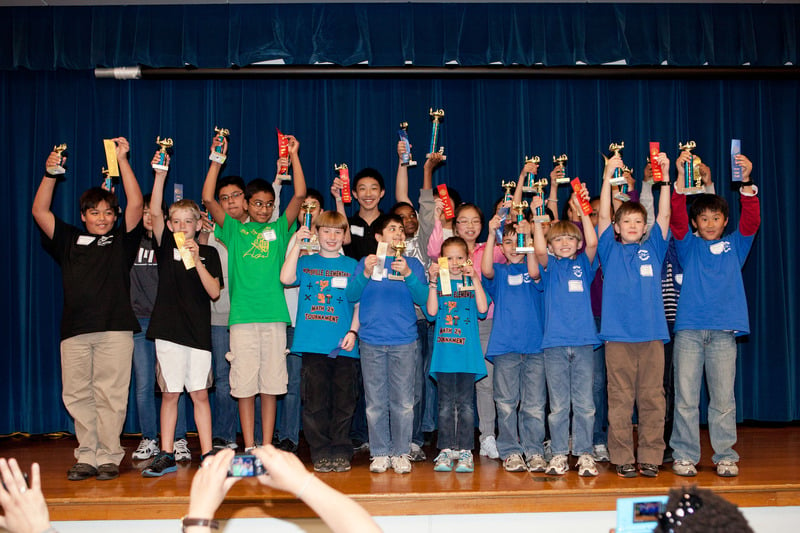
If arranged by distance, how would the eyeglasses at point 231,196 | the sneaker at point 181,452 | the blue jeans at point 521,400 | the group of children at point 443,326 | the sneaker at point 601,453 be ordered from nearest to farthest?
the group of children at point 443,326, the blue jeans at point 521,400, the sneaker at point 601,453, the sneaker at point 181,452, the eyeglasses at point 231,196

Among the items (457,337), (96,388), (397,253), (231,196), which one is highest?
(231,196)

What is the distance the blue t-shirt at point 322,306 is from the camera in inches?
158

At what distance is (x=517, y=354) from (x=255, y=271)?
5.44 feet

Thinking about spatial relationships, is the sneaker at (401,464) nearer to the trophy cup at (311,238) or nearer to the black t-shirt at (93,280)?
the trophy cup at (311,238)

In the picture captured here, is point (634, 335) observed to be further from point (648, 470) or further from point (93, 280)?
point (93, 280)

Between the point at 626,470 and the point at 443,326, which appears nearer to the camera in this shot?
the point at 626,470

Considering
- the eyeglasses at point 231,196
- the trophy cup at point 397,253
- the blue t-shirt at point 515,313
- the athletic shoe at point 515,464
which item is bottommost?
the athletic shoe at point 515,464

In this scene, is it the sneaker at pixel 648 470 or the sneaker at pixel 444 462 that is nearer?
the sneaker at pixel 648 470

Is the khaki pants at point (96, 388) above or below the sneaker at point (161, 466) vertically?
above

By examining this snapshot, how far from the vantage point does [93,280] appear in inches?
156

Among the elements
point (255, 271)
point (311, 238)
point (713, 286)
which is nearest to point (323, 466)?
point (255, 271)

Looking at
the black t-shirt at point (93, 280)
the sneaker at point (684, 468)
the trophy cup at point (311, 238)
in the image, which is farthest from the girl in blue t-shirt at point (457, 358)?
the black t-shirt at point (93, 280)

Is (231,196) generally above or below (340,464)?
above

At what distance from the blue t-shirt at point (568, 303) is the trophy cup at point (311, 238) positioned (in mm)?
1393
